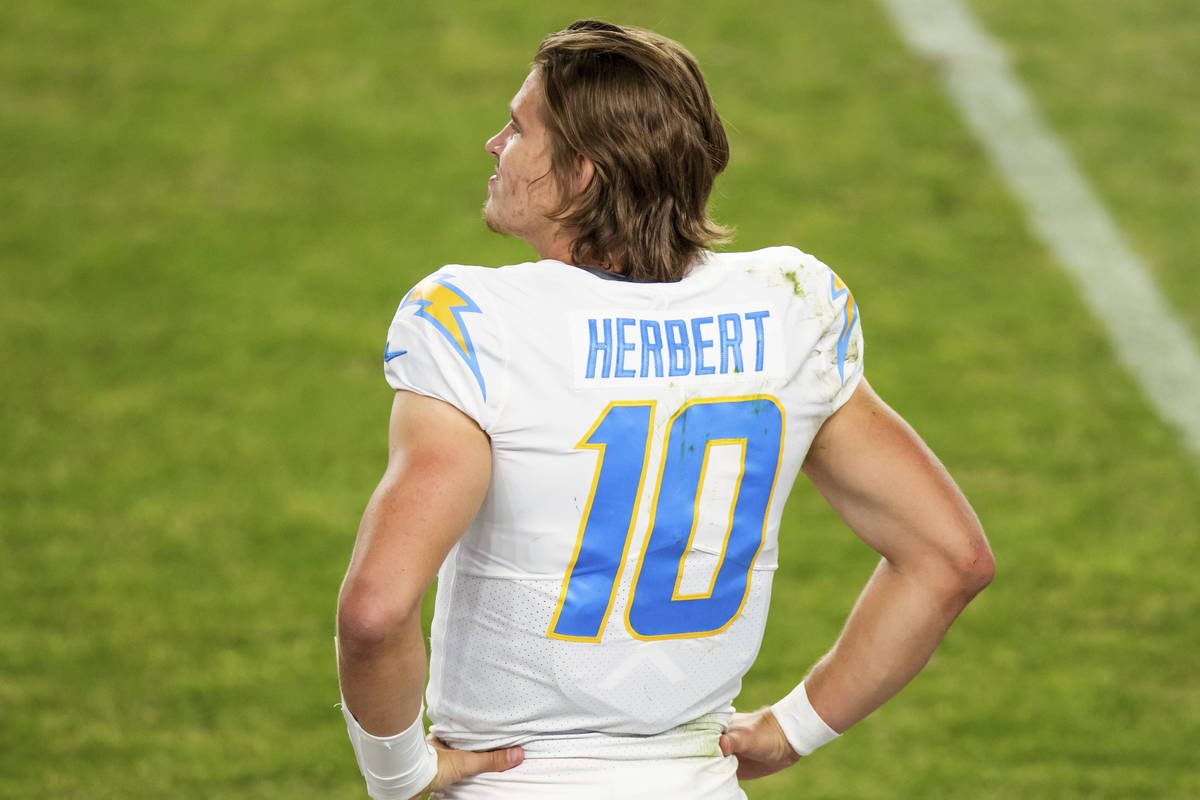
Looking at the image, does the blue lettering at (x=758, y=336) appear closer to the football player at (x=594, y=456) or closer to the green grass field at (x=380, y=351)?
the football player at (x=594, y=456)

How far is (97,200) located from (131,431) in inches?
58.7

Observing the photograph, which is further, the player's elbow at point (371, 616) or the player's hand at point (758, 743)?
the player's hand at point (758, 743)

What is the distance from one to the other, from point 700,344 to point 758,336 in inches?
3.0

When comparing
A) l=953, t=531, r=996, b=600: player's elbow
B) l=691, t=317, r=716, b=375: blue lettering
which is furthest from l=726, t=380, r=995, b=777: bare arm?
l=691, t=317, r=716, b=375: blue lettering

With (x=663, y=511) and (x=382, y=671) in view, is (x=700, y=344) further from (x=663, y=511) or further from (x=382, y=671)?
(x=382, y=671)

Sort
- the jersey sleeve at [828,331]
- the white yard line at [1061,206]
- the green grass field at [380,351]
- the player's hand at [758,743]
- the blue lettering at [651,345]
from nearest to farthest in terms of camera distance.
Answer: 1. the blue lettering at [651,345]
2. the jersey sleeve at [828,331]
3. the player's hand at [758,743]
4. the green grass field at [380,351]
5. the white yard line at [1061,206]

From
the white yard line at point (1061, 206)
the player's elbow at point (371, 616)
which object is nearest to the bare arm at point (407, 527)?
the player's elbow at point (371, 616)

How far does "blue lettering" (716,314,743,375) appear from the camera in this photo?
1795 mm

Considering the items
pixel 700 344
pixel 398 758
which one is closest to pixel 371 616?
pixel 398 758

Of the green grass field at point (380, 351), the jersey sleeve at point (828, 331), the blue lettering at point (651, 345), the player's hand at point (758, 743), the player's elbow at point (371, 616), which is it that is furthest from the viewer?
the green grass field at point (380, 351)

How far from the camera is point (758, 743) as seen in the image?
6.95 feet

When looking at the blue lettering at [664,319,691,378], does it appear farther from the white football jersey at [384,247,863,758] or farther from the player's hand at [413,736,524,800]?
the player's hand at [413,736,524,800]

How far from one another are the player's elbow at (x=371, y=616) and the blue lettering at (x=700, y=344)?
0.41m

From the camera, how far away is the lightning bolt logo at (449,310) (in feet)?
5.55
